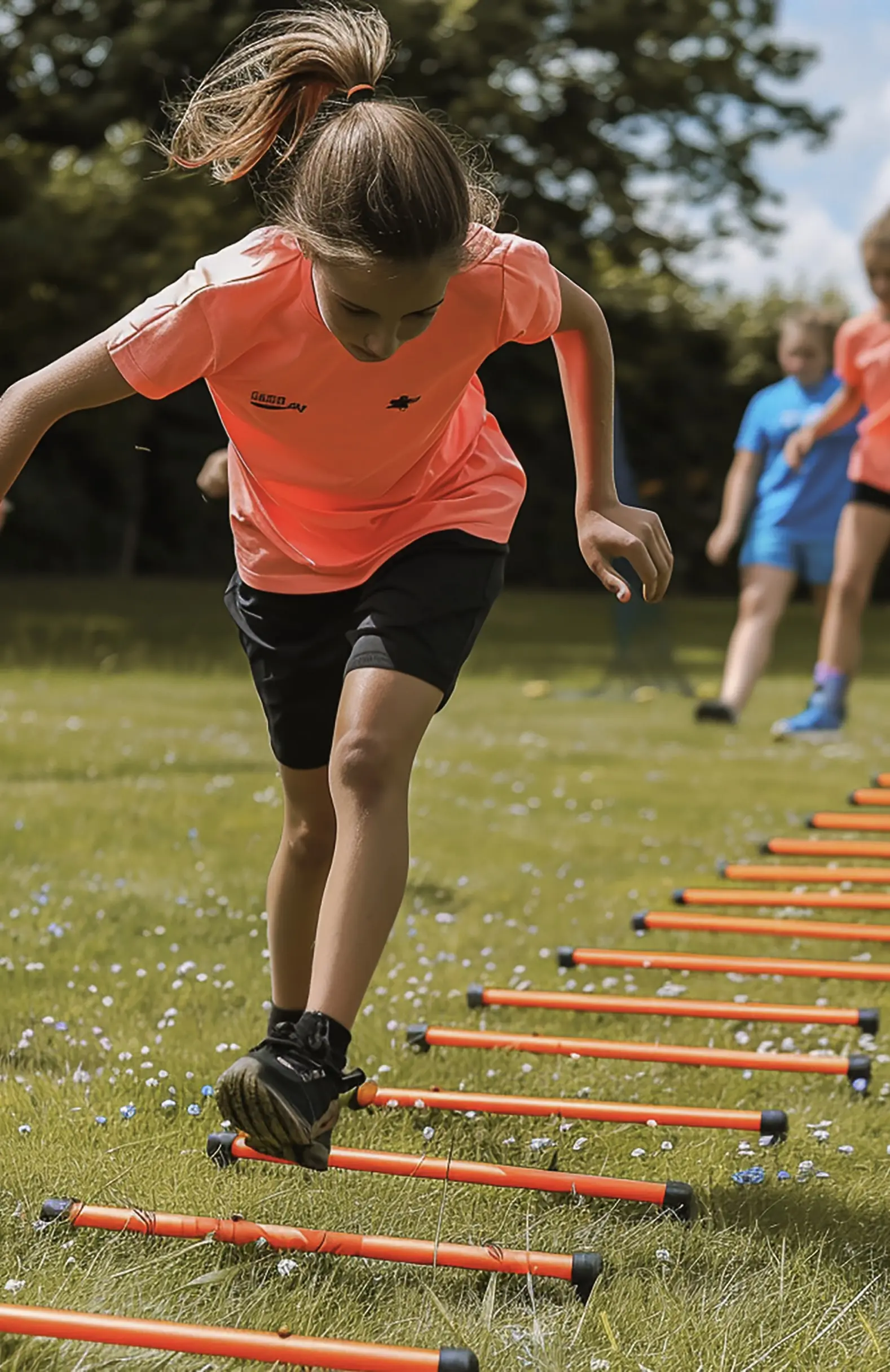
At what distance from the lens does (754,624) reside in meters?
9.38

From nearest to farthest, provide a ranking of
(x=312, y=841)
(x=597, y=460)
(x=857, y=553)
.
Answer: (x=597, y=460), (x=312, y=841), (x=857, y=553)

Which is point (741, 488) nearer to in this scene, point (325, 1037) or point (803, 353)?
point (803, 353)

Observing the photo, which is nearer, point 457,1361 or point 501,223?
point 457,1361

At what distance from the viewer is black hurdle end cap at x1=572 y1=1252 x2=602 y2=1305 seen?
2479 mm

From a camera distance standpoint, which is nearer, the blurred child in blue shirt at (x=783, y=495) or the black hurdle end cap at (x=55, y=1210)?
the black hurdle end cap at (x=55, y=1210)

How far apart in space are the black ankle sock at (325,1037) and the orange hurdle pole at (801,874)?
2.76 meters

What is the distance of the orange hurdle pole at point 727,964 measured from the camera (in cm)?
414

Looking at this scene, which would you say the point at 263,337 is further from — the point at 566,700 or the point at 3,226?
the point at 3,226

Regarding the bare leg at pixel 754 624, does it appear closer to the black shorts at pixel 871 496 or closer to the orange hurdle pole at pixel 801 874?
the black shorts at pixel 871 496

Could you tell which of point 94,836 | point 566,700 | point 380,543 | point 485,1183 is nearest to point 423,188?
point 380,543

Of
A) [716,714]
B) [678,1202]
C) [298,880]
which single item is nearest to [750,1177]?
[678,1202]

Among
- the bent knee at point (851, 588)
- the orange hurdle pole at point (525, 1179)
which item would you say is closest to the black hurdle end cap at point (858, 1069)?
the orange hurdle pole at point (525, 1179)

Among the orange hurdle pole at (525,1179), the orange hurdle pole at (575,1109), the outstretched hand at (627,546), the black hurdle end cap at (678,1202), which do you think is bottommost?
the orange hurdle pole at (575,1109)

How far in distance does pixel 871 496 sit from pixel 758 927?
343 cm
